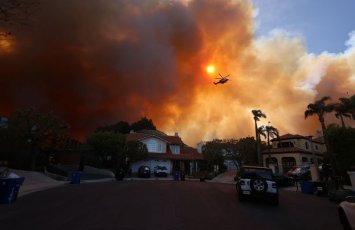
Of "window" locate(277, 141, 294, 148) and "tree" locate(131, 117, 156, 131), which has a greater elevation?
"tree" locate(131, 117, 156, 131)

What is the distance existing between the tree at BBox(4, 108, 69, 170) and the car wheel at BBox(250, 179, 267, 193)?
24835 mm

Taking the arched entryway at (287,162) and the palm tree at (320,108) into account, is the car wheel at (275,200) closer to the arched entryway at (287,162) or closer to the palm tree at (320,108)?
the palm tree at (320,108)

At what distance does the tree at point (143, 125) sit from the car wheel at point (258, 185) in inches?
2731

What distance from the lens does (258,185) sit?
13719 mm

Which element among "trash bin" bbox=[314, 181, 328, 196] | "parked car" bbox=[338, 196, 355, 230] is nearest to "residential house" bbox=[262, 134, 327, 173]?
"trash bin" bbox=[314, 181, 328, 196]

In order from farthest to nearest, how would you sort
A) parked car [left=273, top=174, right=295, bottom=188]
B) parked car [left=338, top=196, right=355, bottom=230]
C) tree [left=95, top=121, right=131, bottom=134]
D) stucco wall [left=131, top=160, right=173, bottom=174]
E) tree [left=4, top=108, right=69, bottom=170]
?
1. tree [left=95, top=121, right=131, bottom=134]
2. stucco wall [left=131, top=160, right=173, bottom=174]
3. tree [left=4, top=108, right=69, bottom=170]
4. parked car [left=273, top=174, right=295, bottom=188]
5. parked car [left=338, top=196, right=355, bottom=230]

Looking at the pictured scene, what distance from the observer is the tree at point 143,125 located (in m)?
82.2

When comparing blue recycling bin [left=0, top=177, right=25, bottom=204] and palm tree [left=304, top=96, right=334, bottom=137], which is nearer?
blue recycling bin [left=0, top=177, right=25, bottom=204]

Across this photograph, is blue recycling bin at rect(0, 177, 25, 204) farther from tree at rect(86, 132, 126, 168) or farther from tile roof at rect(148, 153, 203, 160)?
tile roof at rect(148, 153, 203, 160)

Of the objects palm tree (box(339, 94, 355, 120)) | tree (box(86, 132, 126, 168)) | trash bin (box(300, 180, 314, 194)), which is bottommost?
trash bin (box(300, 180, 314, 194))

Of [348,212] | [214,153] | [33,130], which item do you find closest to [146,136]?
[214,153]

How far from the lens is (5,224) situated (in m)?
8.08

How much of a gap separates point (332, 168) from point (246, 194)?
46.3 feet

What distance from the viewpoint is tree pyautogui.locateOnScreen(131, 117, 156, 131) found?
3236 inches
